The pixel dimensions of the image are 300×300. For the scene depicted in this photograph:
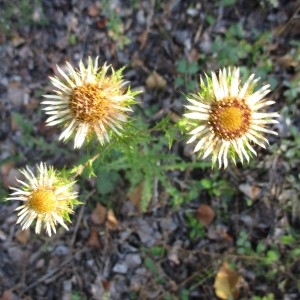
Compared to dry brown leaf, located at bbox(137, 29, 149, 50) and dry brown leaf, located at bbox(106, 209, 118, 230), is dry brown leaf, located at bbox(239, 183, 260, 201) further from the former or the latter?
dry brown leaf, located at bbox(137, 29, 149, 50)

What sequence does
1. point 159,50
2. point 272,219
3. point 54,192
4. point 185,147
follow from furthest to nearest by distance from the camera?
1. point 159,50
2. point 185,147
3. point 272,219
4. point 54,192

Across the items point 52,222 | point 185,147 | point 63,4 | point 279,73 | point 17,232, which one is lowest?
point 52,222

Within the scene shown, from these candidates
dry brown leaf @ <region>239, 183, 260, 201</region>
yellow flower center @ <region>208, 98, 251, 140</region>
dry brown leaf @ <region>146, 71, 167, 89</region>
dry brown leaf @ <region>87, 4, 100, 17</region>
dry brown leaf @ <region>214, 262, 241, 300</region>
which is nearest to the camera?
yellow flower center @ <region>208, 98, 251, 140</region>

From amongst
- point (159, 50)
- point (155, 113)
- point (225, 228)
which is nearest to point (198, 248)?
point (225, 228)

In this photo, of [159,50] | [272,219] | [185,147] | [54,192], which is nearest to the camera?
[54,192]

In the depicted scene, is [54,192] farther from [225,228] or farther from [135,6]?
[135,6]

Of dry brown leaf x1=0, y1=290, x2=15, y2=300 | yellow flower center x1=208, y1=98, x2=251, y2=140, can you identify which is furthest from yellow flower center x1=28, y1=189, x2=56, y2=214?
dry brown leaf x1=0, y1=290, x2=15, y2=300

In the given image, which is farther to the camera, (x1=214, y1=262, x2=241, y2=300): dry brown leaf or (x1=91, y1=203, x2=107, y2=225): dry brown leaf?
(x1=91, y1=203, x2=107, y2=225): dry brown leaf

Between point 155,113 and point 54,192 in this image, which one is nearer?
point 54,192
